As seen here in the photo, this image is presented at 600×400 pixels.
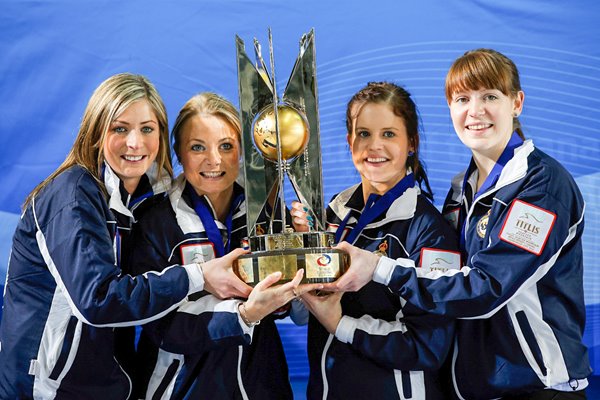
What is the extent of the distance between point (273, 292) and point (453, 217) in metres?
0.80

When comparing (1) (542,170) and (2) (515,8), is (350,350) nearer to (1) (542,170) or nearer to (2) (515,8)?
(1) (542,170)

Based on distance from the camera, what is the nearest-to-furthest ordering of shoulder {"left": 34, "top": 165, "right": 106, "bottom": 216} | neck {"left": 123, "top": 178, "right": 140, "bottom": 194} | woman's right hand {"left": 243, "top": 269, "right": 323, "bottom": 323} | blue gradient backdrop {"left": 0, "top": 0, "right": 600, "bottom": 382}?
woman's right hand {"left": 243, "top": 269, "right": 323, "bottom": 323}, shoulder {"left": 34, "top": 165, "right": 106, "bottom": 216}, neck {"left": 123, "top": 178, "right": 140, "bottom": 194}, blue gradient backdrop {"left": 0, "top": 0, "right": 600, "bottom": 382}

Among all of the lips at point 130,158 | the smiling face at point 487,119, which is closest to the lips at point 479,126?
the smiling face at point 487,119

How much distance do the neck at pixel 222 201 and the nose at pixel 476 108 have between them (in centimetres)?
83

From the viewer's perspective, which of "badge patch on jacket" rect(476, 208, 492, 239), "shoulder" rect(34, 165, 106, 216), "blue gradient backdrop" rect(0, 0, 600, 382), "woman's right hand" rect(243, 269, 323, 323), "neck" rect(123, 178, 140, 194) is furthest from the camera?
"blue gradient backdrop" rect(0, 0, 600, 382)

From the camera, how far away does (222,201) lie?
8.27 feet

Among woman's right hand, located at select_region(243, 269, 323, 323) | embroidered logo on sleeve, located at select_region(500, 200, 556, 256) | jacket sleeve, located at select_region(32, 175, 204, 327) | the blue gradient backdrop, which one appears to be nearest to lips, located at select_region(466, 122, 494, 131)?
embroidered logo on sleeve, located at select_region(500, 200, 556, 256)

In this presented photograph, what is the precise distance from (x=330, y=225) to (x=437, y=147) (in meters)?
1.28

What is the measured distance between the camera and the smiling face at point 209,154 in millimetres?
2418

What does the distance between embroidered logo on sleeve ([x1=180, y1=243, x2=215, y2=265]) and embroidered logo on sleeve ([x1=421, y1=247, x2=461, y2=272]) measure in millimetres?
672

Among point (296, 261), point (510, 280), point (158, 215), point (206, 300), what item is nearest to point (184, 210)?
point (158, 215)

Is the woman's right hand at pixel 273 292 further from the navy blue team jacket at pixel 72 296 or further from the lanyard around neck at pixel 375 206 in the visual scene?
the lanyard around neck at pixel 375 206

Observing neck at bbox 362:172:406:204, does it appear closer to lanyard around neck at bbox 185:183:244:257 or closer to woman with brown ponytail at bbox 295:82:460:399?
woman with brown ponytail at bbox 295:82:460:399

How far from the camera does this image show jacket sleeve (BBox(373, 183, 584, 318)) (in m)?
2.09
